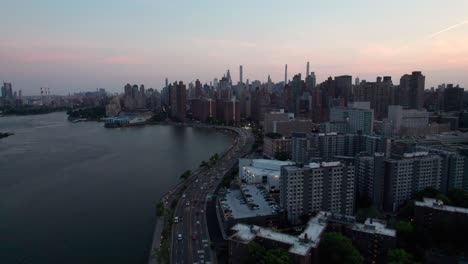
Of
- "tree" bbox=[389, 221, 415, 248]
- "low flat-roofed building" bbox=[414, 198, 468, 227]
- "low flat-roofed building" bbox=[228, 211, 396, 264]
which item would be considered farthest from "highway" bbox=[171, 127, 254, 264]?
"low flat-roofed building" bbox=[414, 198, 468, 227]

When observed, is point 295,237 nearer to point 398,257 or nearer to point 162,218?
point 398,257

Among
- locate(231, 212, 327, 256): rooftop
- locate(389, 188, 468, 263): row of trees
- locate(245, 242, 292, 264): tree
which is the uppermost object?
locate(231, 212, 327, 256): rooftop

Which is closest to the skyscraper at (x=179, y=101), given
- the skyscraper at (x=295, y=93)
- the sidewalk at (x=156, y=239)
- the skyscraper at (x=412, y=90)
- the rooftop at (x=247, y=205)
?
the skyscraper at (x=295, y=93)

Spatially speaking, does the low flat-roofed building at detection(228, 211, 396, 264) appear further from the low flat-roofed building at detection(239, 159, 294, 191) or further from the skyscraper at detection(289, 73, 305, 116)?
the skyscraper at detection(289, 73, 305, 116)

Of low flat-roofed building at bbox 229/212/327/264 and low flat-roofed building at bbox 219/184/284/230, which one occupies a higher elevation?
low flat-roofed building at bbox 229/212/327/264

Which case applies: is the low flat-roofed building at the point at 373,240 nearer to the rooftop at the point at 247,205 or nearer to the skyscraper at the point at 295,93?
the rooftop at the point at 247,205

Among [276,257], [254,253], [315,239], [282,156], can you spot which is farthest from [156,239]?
[282,156]
